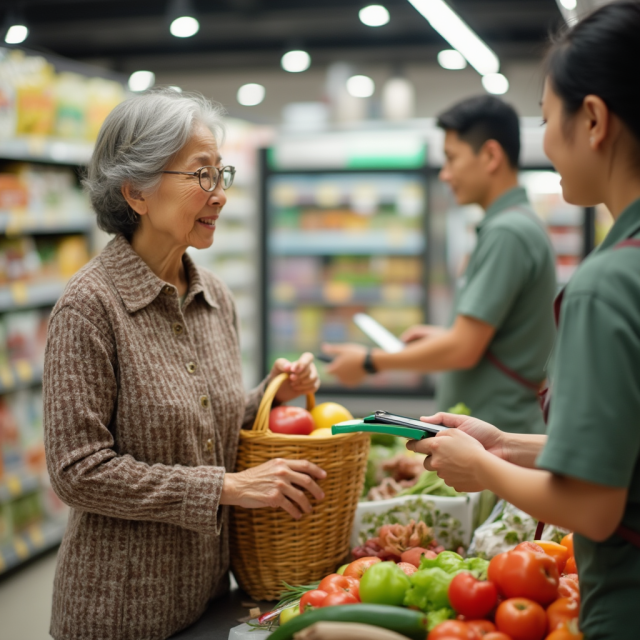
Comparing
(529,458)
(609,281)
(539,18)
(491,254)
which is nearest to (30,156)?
(491,254)

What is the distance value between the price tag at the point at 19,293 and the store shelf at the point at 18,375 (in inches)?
14.4

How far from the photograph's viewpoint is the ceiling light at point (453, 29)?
3.74 meters

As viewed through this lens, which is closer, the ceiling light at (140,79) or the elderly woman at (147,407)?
the elderly woman at (147,407)

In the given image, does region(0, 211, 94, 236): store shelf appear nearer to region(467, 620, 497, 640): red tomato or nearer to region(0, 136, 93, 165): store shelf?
region(0, 136, 93, 165): store shelf

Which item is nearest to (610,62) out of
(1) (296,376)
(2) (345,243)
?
(1) (296,376)

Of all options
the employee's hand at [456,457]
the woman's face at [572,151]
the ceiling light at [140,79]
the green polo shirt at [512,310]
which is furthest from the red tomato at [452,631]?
the ceiling light at [140,79]

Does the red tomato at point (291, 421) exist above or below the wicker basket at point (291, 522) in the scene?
above

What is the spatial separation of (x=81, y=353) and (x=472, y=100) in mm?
1946

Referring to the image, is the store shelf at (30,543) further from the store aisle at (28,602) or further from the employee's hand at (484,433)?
the employee's hand at (484,433)

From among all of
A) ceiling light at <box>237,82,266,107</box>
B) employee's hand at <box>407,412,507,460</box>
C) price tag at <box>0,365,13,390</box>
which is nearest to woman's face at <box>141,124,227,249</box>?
employee's hand at <box>407,412,507,460</box>

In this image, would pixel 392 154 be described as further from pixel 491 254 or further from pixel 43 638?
pixel 43 638

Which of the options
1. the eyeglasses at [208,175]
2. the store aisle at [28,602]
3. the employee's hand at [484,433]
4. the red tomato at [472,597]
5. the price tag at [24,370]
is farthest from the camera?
the price tag at [24,370]

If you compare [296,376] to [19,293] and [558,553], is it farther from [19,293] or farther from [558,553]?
[19,293]

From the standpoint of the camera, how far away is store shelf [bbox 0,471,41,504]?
3.87 m
